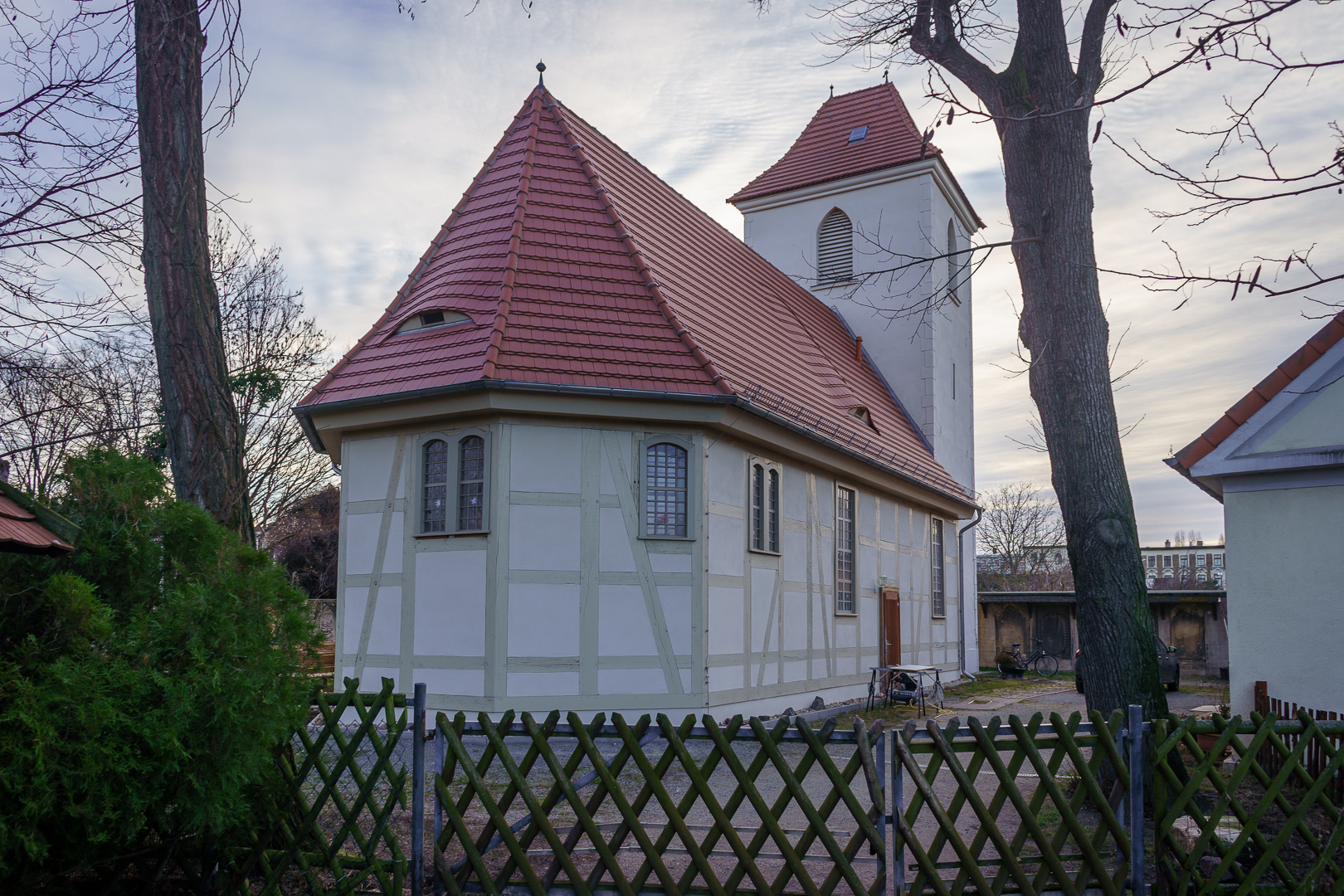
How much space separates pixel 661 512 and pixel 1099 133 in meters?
7.51

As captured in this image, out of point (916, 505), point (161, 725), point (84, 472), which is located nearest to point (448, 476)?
point (84, 472)

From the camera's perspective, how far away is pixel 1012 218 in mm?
7953

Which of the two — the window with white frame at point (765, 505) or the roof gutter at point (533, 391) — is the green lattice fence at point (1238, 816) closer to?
the roof gutter at point (533, 391)

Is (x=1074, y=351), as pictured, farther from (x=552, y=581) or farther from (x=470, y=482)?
(x=470, y=482)

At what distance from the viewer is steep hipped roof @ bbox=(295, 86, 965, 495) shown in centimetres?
1133

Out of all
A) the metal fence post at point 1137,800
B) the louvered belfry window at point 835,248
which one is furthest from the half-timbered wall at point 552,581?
the louvered belfry window at point 835,248

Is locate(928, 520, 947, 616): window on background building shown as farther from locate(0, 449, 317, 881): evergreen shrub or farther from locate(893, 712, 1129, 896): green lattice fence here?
locate(0, 449, 317, 881): evergreen shrub

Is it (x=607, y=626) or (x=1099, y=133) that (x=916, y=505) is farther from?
(x=1099, y=133)

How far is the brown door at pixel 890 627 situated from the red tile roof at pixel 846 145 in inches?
366

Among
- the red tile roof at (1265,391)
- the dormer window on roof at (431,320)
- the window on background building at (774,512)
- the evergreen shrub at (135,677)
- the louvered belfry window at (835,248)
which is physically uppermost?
the louvered belfry window at (835,248)

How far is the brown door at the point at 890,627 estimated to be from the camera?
663 inches

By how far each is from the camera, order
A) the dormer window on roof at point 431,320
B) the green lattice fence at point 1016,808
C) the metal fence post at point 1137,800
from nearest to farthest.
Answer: the green lattice fence at point 1016,808
the metal fence post at point 1137,800
the dormer window on roof at point 431,320

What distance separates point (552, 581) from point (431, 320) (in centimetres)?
360

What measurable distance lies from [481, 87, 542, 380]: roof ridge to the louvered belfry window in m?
8.94
